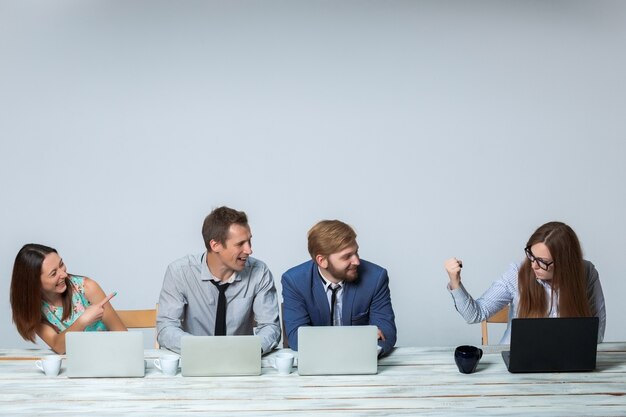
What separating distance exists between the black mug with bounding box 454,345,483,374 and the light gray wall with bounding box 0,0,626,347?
2219mm

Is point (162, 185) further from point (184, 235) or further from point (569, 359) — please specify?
point (569, 359)

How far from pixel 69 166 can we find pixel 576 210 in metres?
2.97

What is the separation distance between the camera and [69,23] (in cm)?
489

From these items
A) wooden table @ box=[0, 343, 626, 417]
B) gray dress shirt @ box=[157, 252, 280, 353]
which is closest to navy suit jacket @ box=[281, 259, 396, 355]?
gray dress shirt @ box=[157, 252, 280, 353]

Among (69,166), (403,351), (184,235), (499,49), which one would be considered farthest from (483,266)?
(69,166)

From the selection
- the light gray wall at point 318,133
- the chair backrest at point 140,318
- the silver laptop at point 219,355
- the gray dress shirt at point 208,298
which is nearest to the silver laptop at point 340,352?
the silver laptop at point 219,355

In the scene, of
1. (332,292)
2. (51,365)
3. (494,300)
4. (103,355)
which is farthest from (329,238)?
(51,365)

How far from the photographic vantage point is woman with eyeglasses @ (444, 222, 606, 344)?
3285 mm

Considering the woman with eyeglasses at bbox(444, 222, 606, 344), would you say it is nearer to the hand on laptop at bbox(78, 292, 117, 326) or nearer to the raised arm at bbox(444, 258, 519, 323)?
the raised arm at bbox(444, 258, 519, 323)

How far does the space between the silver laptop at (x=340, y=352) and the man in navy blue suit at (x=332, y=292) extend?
0.53 metres

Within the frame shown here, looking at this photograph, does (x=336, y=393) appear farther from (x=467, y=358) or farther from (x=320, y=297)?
(x=320, y=297)

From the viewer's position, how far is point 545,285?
11.2 feet

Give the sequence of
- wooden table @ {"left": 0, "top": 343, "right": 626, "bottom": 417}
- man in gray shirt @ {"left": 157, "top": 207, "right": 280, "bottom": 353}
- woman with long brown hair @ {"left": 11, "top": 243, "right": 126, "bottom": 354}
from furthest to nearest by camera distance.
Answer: man in gray shirt @ {"left": 157, "top": 207, "right": 280, "bottom": 353} → woman with long brown hair @ {"left": 11, "top": 243, "right": 126, "bottom": 354} → wooden table @ {"left": 0, "top": 343, "right": 626, "bottom": 417}

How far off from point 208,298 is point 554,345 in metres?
1.44
